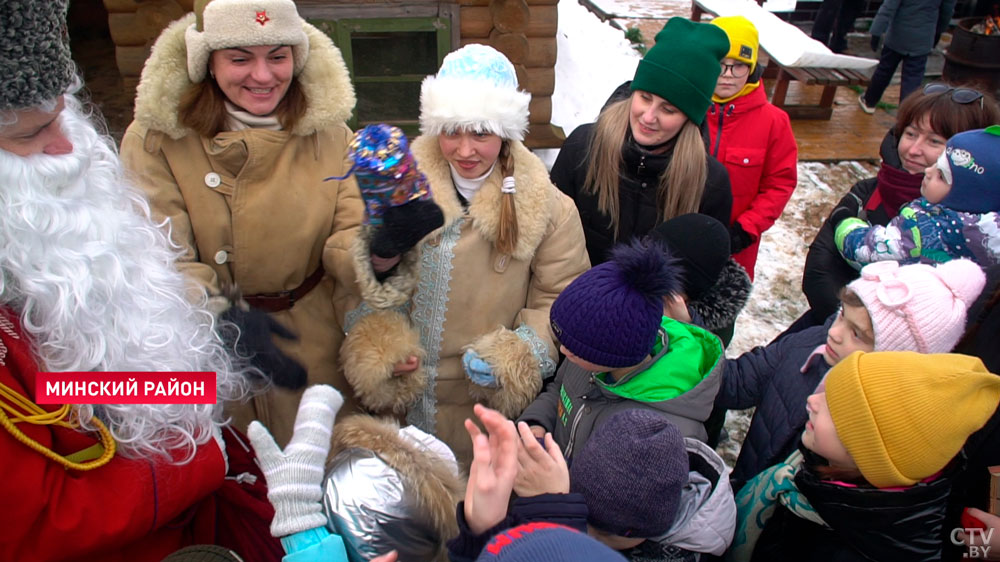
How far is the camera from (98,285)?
1.39 meters

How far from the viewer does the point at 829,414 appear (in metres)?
1.55

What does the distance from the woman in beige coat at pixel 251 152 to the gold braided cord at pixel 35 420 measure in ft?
2.37

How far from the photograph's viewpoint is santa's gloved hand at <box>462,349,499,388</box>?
2.29 metres

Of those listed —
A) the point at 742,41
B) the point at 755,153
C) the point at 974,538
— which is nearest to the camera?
the point at 974,538

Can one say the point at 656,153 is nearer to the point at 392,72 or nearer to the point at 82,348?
the point at 82,348

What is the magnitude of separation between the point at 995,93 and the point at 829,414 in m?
7.79

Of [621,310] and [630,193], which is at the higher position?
[621,310]

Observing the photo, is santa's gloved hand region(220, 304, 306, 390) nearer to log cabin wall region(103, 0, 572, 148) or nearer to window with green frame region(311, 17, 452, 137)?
log cabin wall region(103, 0, 572, 148)

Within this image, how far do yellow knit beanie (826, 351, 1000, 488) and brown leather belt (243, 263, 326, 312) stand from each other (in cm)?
176

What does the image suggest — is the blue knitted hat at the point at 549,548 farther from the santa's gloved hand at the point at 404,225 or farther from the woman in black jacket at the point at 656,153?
the woman in black jacket at the point at 656,153

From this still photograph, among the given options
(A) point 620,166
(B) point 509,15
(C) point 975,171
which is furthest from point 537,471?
(B) point 509,15

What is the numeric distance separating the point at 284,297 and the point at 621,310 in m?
1.21

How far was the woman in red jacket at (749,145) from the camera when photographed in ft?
11.2

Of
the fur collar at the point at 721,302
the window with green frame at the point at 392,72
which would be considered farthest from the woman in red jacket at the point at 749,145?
the window with green frame at the point at 392,72
